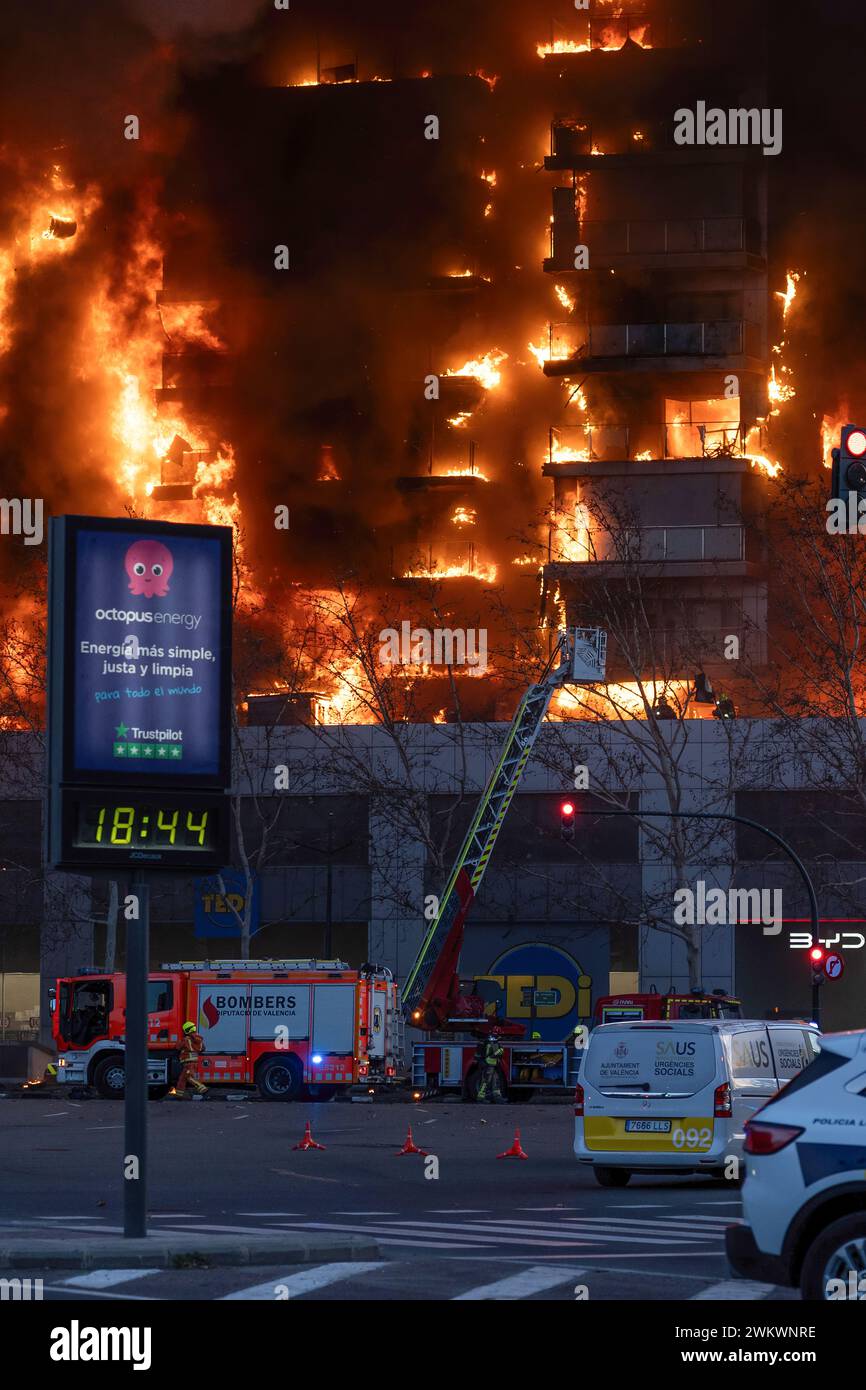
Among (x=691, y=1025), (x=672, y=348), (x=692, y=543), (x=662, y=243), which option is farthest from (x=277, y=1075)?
(x=662, y=243)

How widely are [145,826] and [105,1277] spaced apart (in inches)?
125

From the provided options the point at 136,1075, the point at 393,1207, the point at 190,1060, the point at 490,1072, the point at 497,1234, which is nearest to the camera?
the point at 136,1075

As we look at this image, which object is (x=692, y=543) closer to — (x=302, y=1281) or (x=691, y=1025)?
(x=691, y=1025)

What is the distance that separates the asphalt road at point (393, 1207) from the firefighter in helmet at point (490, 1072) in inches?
245

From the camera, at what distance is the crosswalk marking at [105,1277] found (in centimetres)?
1255

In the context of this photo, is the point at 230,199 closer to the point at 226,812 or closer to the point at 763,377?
the point at 763,377

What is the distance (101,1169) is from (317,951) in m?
38.0

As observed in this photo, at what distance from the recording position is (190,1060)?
4316 cm

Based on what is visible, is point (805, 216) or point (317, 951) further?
point (805, 216)

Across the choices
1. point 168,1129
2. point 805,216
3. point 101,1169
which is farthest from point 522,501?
point 101,1169

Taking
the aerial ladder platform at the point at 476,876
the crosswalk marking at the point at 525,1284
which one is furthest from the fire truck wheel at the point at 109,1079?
the crosswalk marking at the point at 525,1284

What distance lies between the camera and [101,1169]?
79.5 feet

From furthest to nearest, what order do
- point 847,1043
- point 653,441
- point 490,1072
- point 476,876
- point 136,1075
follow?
point 653,441
point 476,876
point 490,1072
point 136,1075
point 847,1043
